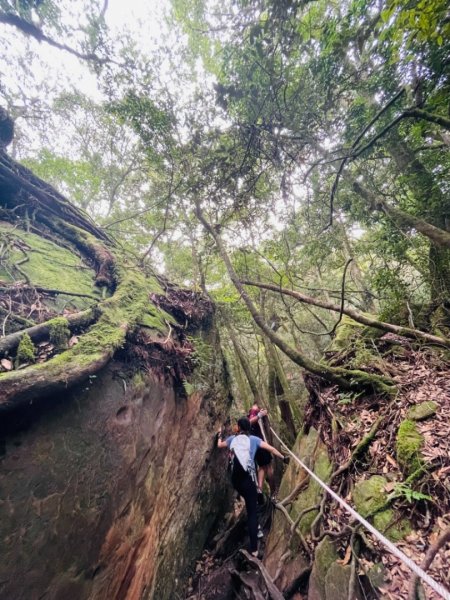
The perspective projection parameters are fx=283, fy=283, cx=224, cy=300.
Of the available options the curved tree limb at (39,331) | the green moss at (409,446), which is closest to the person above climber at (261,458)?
the green moss at (409,446)

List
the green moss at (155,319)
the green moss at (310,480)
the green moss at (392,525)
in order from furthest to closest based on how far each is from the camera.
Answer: the green moss at (155,319)
the green moss at (310,480)
the green moss at (392,525)

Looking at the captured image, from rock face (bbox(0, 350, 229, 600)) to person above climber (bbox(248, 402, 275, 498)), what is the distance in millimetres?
1409

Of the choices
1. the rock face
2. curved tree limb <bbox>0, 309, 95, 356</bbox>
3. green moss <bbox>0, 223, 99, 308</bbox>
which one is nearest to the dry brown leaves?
the rock face

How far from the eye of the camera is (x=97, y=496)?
115 inches

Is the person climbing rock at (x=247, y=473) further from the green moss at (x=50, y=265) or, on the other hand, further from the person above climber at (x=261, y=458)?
the green moss at (x=50, y=265)

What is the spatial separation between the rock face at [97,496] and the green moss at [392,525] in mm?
2749

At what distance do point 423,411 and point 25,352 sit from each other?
14.5 feet

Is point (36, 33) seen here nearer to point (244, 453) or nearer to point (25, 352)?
point (25, 352)

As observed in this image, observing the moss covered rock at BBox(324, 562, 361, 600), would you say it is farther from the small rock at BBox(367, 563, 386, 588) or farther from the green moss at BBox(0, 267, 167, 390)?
the green moss at BBox(0, 267, 167, 390)

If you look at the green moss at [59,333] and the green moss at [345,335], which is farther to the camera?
the green moss at [345,335]

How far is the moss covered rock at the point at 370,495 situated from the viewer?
296 cm

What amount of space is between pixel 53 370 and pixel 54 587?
1810 millimetres

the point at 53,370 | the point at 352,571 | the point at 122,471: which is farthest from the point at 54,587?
the point at 352,571

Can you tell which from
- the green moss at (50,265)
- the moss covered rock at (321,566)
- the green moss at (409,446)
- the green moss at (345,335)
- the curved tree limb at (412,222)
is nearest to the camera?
the green moss at (409,446)
